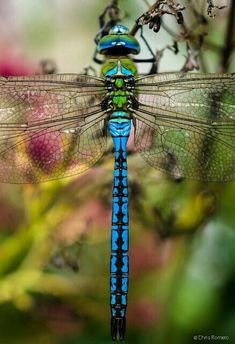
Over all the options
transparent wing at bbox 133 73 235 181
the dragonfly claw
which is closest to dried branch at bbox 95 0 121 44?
transparent wing at bbox 133 73 235 181

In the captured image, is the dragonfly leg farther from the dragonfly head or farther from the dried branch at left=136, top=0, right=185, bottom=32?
the dried branch at left=136, top=0, right=185, bottom=32

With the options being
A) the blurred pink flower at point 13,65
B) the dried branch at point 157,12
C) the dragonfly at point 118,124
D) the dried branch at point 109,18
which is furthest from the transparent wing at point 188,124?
the blurred pink flower at point 13,65

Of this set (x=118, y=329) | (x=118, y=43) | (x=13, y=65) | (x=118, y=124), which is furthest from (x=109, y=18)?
(x=118, y=329)

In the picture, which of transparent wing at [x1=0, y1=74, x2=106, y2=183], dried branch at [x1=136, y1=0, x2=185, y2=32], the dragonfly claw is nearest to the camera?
dried branch at [x1=136, y1=0, x2=185, y2=32]

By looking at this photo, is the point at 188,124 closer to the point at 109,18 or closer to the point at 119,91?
the point at 119,91

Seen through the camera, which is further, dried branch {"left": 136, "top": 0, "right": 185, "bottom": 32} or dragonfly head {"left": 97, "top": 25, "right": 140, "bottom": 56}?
dragonfly head {"left": 97, "top": 25, "right": 140, "bottom": 56}

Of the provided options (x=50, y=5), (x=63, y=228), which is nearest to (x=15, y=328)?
(x=63, y=228)

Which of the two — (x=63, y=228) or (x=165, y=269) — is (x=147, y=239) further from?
(x=63, y=228)
